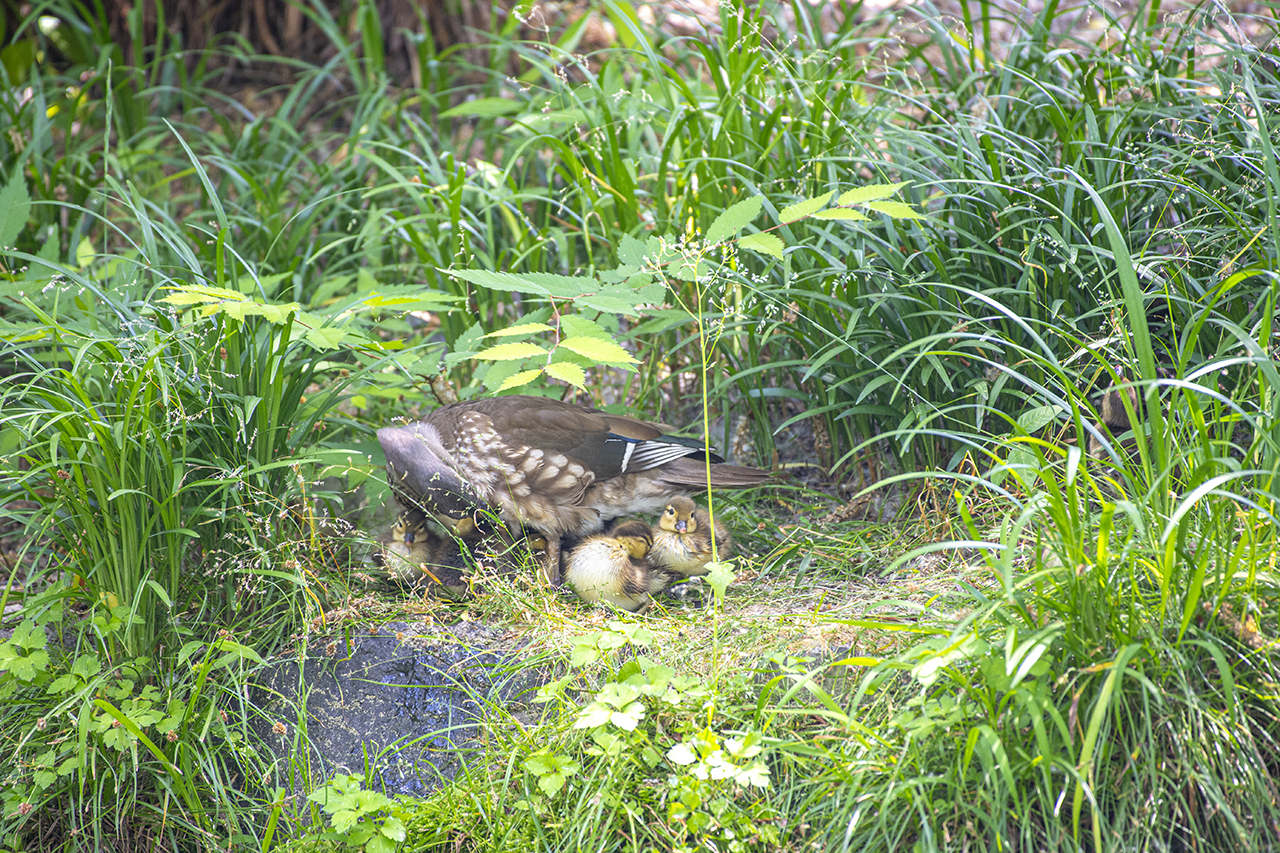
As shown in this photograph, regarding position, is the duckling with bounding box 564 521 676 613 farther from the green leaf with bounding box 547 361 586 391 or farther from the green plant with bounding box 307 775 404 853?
the green plant with bounding box 307 775 404 853

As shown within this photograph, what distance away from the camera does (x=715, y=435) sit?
3.97m

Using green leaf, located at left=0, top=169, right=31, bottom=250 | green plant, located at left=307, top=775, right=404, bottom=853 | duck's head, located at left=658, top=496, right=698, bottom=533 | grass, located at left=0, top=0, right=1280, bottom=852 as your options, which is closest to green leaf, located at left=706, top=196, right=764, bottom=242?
grass, located at left=0, top=0, right=1280, bottom=852

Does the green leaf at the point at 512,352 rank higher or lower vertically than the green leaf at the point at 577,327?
lower

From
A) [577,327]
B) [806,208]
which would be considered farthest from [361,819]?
[806,208]

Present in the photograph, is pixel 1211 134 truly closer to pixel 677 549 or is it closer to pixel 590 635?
pixel 677 549

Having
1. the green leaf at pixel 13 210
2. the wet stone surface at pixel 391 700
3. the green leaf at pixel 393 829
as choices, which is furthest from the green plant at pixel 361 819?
the green leaf at pixel 13 210

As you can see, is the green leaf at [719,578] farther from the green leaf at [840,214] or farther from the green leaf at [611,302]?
the green leaf at [840,214]

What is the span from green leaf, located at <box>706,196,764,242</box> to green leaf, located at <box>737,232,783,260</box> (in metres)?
0.06

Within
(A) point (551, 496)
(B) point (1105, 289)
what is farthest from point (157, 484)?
(B) point (1105, 289)

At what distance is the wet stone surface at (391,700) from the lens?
268 cm

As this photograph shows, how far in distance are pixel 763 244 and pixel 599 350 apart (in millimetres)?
586

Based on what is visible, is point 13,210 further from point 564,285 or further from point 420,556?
point 564,285

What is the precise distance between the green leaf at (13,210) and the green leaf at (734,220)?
250 cm

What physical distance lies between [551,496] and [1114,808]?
74.0 inches
